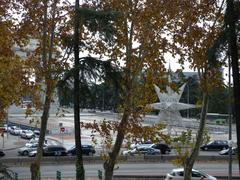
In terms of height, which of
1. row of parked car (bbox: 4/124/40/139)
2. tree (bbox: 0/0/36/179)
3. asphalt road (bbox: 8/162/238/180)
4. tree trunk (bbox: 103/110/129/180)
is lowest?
asphalt road (bbox: 8/162/238/180)

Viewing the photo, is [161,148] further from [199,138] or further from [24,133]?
[199,138]

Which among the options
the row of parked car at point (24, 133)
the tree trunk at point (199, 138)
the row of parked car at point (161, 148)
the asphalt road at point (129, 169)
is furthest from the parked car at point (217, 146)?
the tree trunk at point (199, 138)

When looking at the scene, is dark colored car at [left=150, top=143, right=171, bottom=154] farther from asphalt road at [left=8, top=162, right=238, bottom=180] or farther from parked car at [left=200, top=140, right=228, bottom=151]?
asphalt road at [left=8, top=162, right=238, bottom=180]

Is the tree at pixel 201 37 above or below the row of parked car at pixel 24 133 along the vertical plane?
above

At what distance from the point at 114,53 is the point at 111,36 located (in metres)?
0.95

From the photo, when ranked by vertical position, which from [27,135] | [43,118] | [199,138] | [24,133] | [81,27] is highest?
[81,27]

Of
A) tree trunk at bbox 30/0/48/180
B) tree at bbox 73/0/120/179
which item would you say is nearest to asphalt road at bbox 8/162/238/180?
tree trunk at bbox 30/0/48/180

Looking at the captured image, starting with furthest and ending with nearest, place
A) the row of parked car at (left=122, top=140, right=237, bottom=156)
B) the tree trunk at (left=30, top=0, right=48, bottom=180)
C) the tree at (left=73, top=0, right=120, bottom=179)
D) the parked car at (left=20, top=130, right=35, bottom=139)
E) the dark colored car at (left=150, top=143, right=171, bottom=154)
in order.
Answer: the parked car at (left=20, top=130, right=35, bottom=139) → the dark colored car at (left=150, top=143, right=171, bottom=154) → the row of parked car at (left=122, top=140, right=237, bottom=156) → the tree trunk at (left=30, top=0, right=48, bottom=180) → the tree at (left=73, top=0, right=120, bottom=179)

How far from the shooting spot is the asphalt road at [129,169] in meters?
39.2

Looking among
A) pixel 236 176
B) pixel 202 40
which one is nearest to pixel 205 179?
pixel 236 176

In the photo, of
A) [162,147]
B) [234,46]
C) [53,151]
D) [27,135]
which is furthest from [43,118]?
[27,135]

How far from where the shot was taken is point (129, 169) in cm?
4266

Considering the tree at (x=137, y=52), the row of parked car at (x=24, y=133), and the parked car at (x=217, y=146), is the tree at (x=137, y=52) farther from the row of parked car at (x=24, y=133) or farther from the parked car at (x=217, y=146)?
the row of parked car at (x=24, y=133)

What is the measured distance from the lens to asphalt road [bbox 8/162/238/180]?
3922 centimetres
